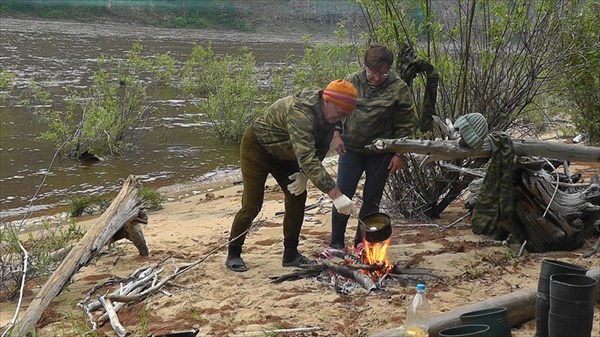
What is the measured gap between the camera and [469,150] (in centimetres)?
580

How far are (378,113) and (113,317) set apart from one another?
253 centimetres

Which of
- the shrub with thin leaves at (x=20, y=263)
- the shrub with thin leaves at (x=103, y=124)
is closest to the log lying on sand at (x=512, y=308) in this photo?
the shrub with thin leaves at (x=20, y=263)

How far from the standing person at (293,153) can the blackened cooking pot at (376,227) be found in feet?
1.28

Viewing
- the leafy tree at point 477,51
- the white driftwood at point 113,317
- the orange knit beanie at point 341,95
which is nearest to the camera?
the white driftwood at point 113,317

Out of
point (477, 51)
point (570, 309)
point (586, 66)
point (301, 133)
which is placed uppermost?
point (477, 51)

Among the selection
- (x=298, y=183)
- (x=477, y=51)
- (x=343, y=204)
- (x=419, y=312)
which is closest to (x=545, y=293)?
(x=419, y=312)

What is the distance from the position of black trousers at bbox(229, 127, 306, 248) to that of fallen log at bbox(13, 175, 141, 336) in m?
1.04

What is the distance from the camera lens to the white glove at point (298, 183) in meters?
5.64

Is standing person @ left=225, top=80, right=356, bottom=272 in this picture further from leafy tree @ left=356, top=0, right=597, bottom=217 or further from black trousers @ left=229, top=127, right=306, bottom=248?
leafy tree @ left=356, top=0, right=597, bottom=217

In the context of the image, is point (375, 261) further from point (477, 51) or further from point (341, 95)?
point (477, 51)

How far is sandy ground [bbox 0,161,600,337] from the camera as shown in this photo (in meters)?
4.94

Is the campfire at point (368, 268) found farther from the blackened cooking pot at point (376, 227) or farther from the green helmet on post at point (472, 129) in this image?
the green helmet on post at point (472, 129)

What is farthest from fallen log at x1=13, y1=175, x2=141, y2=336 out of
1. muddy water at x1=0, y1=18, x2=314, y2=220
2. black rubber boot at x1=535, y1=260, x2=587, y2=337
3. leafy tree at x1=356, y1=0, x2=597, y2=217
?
black rubber boot at x1=535, y1=260, x2=587, y2=337

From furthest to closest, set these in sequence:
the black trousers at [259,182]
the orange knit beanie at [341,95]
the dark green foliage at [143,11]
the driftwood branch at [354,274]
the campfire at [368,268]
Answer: the dark green foliage at [143,11]
the black trousers at [259,182]
the campfire at [368,268]
the driftwood branch at [354,274]
the orange knit beanie at [341,95]
